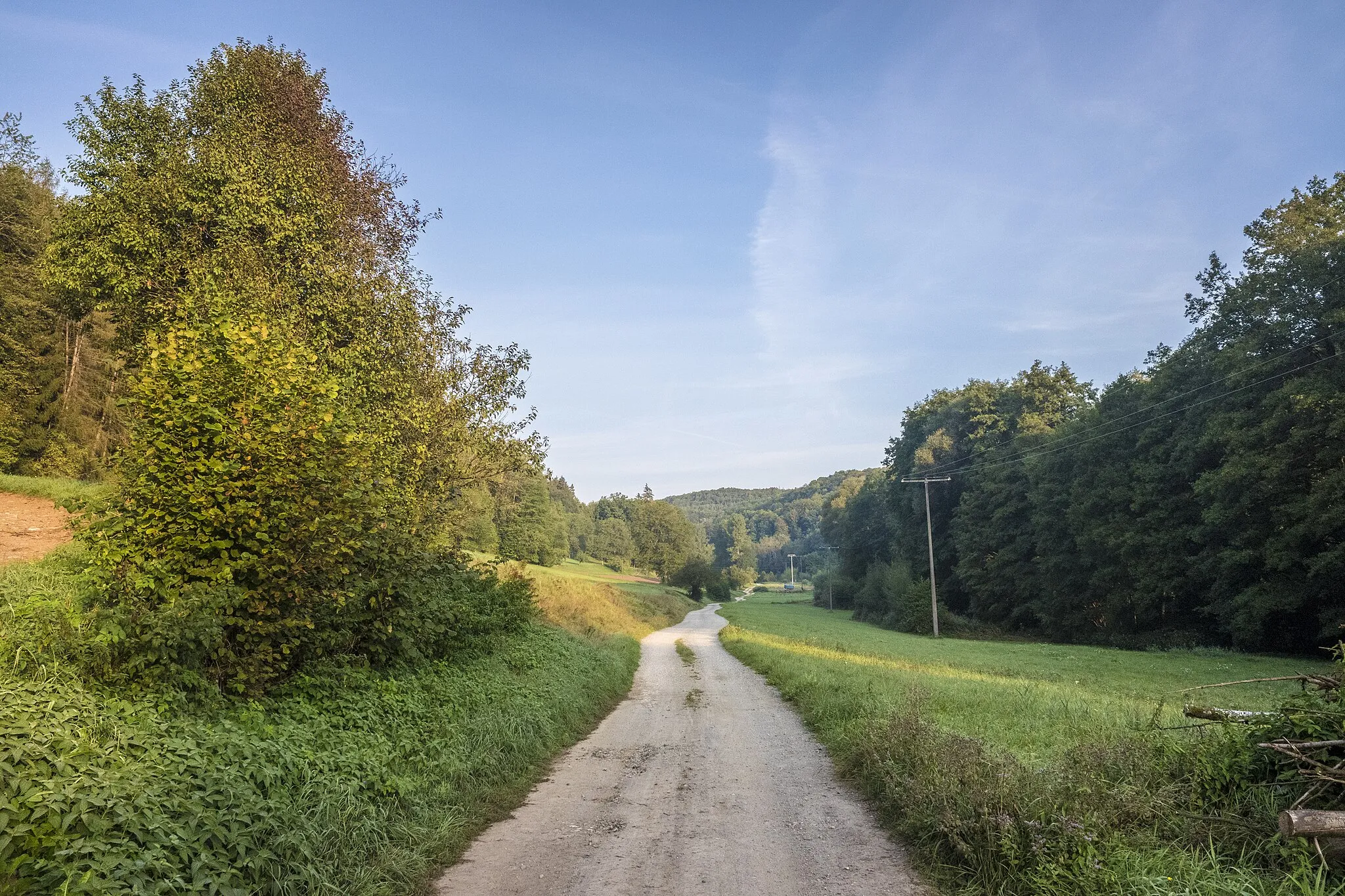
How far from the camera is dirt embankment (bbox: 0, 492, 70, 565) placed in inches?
492

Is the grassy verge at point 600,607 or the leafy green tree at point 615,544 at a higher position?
the leafy green tree at point 615,544

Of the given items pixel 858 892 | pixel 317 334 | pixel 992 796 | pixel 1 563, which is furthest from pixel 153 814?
pixel 317 334

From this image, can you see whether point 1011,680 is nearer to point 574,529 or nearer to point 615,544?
point 615,544

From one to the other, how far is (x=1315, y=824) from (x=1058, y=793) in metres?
1.80

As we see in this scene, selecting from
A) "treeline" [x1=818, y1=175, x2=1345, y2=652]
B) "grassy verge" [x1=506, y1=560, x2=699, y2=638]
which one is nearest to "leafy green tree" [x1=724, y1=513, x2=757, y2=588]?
"grassy verge" [x1=506, y1=560, x2=699, y2=638]

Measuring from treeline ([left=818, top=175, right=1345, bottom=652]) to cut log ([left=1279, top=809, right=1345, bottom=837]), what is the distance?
24866mm

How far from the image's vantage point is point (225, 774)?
515cm

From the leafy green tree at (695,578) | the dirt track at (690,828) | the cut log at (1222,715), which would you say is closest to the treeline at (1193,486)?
the cut log at (1222,715)

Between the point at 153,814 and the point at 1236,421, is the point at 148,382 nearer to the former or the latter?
the point at 153,814

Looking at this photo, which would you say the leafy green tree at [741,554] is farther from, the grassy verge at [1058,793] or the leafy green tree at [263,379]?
the grassy verge at [1058,793]

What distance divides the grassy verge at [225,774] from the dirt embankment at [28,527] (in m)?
3.85

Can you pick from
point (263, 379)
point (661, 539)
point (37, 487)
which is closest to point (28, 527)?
point (37, 487)

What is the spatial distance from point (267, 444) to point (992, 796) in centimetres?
759

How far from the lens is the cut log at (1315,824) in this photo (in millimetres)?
4383
